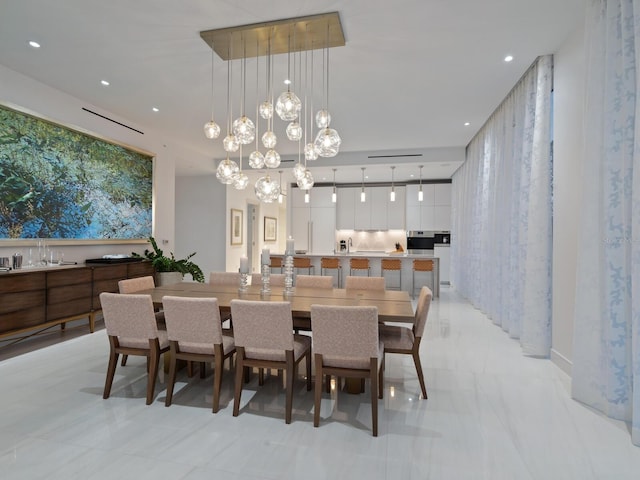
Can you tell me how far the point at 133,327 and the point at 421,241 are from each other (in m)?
8.21

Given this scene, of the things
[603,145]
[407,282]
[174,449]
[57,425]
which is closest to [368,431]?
[174,449]

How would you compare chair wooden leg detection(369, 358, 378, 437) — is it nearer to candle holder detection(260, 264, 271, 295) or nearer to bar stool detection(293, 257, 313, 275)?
candle holder detection(260, 264, 271, 295)

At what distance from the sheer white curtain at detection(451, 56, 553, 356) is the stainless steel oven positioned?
3156mm

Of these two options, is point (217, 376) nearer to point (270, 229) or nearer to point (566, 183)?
point (566, 183)

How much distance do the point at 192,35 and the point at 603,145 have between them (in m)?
3.61

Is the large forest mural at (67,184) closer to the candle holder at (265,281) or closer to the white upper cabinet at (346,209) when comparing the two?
the candle holder at (265,281)

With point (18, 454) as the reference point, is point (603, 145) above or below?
above

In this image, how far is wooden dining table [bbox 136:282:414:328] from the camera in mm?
2539

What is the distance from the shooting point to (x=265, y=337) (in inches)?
94.7

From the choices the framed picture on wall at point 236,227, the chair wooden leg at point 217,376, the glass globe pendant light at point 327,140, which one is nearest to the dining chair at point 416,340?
the chair wooden leg at point 217,376

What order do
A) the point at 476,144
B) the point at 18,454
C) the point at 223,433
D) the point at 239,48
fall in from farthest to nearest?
the point at 476,144 → the point at 239,48 → the point at 223,433 → the point at 18,454

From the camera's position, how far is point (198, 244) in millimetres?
8797

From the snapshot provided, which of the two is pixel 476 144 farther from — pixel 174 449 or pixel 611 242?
pixel 174 449

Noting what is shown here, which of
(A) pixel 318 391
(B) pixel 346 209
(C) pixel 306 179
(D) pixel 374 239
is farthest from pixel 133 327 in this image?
(D) pixel 374 239
